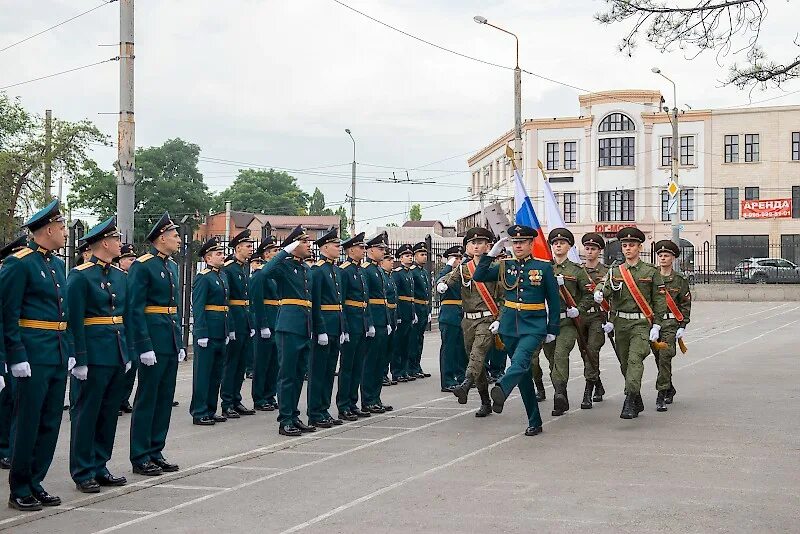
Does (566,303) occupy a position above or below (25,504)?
above

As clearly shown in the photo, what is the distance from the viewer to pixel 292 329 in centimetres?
1105

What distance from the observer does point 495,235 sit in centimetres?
1377

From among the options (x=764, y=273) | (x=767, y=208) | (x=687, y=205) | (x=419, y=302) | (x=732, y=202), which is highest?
(x=732, y=202)

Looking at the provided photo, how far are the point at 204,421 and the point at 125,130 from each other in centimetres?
579

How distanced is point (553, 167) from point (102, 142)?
31001 millimetres

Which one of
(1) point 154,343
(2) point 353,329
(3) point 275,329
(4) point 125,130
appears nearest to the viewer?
(1) point 154,343

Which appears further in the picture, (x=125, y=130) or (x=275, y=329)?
(x=125, y=130)

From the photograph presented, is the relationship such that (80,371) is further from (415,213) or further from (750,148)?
(415,213)

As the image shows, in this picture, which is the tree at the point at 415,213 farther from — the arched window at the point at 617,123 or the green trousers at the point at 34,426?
the green trousers at the point at 34,426

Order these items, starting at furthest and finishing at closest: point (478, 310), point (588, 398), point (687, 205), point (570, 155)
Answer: point (570, 155)
point (687, 205)
point (588, 398)
point (478, 310)

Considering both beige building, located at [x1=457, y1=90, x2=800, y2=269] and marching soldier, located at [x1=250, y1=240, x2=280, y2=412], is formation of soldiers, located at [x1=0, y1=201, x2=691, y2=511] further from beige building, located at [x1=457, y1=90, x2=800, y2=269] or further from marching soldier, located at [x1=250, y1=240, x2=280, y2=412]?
beige building, located at [x1=457, y1=90, x2=800, y2=269]

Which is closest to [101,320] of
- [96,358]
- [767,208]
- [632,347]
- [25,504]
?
[96,358]

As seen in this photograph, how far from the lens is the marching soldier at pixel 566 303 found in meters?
12.5

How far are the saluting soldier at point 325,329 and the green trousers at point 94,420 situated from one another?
312 centimetres
